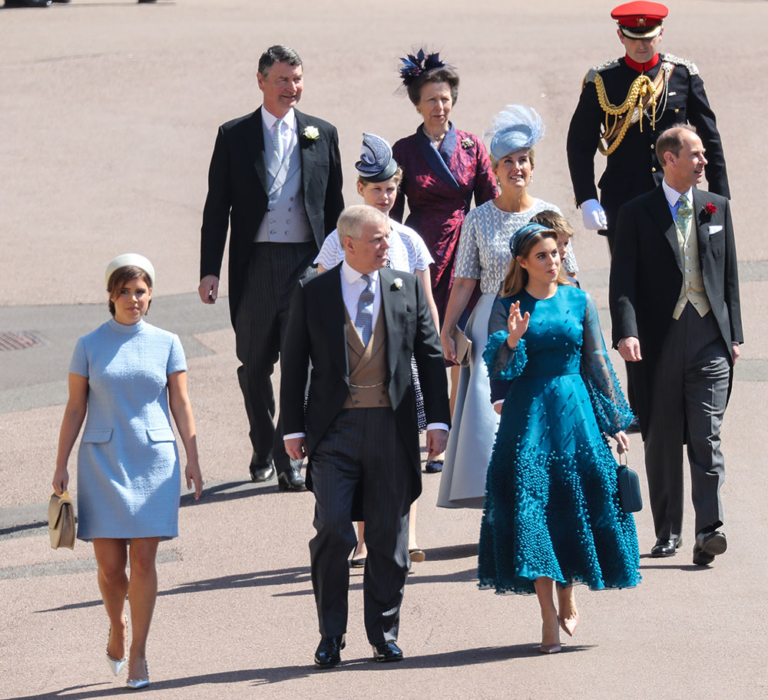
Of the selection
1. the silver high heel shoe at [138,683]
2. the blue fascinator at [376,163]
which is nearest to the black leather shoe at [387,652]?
the silver high heel shoe at [138,683]

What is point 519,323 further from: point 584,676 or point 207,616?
point 207,616

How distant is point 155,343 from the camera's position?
5852mm

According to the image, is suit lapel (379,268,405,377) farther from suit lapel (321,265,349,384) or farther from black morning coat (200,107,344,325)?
black morning coat (200,107,344,325)

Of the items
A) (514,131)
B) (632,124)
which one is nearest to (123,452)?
(514,131)

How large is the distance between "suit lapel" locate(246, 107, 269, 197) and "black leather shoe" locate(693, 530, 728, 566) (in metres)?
3.03

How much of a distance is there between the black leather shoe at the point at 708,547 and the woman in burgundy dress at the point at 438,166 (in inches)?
73.6

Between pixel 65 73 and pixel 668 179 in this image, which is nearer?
pixel 668 179

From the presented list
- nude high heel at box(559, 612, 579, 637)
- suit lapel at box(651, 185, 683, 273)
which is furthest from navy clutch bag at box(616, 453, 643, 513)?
suit lapel at box(651, 185, 683, 273)

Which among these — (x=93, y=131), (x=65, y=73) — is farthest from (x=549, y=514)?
(x=65, y=73)

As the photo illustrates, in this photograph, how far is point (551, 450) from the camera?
593 centimetres

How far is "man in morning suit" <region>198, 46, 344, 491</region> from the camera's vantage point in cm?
823

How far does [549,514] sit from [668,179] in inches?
80.3

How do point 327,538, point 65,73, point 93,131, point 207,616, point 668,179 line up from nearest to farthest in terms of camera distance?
1. point 327,538
2. point 207,616
3. point 668,179
4. point 93,131
5. point 65,73

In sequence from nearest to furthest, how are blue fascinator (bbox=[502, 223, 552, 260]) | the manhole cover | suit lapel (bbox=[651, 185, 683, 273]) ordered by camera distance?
blue fascinator (bbox=[502, 223, 552, 260]) → suit lapel (bbox=[651, 185, 683, 273]) → the manhole cover
